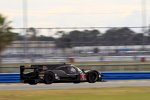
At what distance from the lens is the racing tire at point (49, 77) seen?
22422mm

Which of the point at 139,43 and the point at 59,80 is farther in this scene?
the point at 139,43

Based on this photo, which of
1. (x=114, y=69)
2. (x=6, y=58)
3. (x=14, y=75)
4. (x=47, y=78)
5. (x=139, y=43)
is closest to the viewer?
(x=47, y=78)

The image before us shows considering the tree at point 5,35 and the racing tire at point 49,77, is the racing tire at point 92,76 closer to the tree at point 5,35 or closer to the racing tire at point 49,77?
the racing tire at point 49,77

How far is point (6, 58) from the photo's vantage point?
34094 millimetres

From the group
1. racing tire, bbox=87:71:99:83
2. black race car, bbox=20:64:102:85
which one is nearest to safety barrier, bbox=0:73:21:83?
black race car, bbox=20:64:102:85

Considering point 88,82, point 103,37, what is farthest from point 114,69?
point 88,82

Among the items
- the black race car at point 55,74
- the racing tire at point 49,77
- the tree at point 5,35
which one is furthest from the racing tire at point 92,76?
the tree at point 5,35

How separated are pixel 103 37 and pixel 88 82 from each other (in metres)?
9.27

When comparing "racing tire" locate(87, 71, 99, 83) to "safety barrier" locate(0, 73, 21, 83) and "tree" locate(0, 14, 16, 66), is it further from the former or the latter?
"tree" locate(0, 14, 16, 66)

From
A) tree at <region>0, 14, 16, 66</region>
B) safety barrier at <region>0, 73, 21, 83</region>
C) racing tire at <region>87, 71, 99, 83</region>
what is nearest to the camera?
racing tire at <region>87, 71, 99, 83</region>

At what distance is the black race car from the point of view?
22.5 metres

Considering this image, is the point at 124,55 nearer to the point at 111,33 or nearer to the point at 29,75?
the point at 111,33

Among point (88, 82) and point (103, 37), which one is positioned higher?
point (103, 37)

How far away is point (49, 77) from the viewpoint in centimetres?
2242
